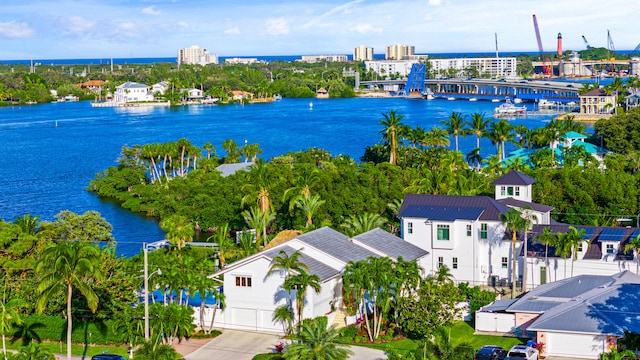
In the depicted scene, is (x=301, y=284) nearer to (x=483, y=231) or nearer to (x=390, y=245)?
(x=390, y=245)

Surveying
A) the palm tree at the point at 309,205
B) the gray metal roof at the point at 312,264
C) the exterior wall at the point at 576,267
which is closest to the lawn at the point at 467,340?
the gray metal roof at the point at 312,264

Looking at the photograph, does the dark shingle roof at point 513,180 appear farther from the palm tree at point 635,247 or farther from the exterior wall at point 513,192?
the palm tree at point 635,247

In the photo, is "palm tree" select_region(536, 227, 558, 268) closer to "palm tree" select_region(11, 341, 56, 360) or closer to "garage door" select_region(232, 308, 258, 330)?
"garage door" select_region(232, 308, 258, 330)

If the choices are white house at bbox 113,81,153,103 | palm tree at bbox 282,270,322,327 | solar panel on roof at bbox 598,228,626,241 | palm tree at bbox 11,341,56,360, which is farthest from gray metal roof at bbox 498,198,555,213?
white house at bbox 113,81,153,103

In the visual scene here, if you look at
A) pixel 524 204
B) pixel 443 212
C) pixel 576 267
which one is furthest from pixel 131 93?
pixel 576 267

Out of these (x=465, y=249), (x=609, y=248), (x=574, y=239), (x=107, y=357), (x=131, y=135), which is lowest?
(x=107, y=357)

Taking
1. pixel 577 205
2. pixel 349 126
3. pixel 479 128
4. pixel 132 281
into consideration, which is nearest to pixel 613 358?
pixel 132 281
